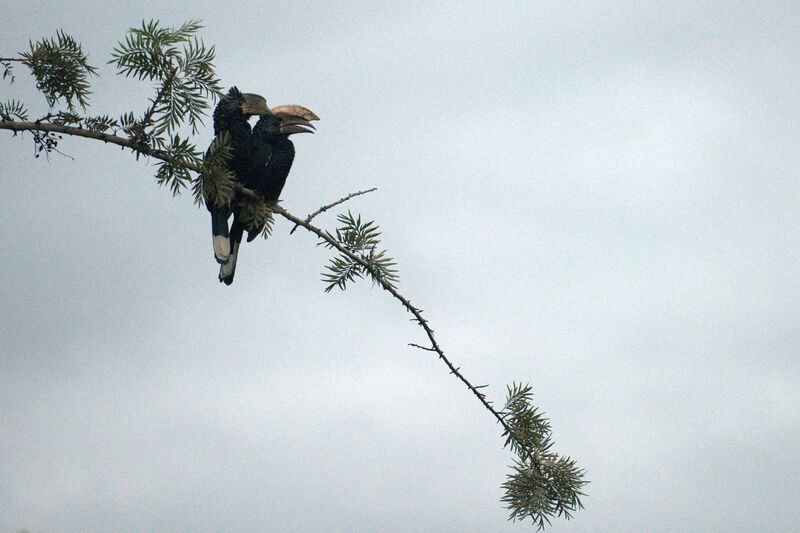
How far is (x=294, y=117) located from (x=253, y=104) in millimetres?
308

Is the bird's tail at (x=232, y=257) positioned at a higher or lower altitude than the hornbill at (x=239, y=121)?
lower

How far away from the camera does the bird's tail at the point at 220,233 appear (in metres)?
4.81

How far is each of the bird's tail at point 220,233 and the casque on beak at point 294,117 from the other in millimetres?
1015

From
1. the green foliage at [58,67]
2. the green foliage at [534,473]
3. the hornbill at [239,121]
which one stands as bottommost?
the green foliage at [534,473]

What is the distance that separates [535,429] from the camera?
11.8 ft

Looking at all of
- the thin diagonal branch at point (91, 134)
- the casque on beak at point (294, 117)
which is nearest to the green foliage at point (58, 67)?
the thin diagonal branch at point (91, 134)

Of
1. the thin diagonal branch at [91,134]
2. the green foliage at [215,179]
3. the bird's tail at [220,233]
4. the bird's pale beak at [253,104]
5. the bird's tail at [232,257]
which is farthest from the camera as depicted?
the bird's pale beak at [253,104]

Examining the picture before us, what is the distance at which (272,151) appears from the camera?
562 cm

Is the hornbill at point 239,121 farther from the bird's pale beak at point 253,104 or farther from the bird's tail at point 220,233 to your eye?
the bird's tail at point 220,233

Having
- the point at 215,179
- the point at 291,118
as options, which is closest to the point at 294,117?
the point at 291,118

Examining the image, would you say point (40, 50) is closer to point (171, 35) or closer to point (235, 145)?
point (171, 35)

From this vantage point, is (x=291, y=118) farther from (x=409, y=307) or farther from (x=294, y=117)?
(x=409, y=307)

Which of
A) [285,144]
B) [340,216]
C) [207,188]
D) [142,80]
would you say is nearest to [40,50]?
[142,80]

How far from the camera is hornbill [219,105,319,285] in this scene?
5488 mm
